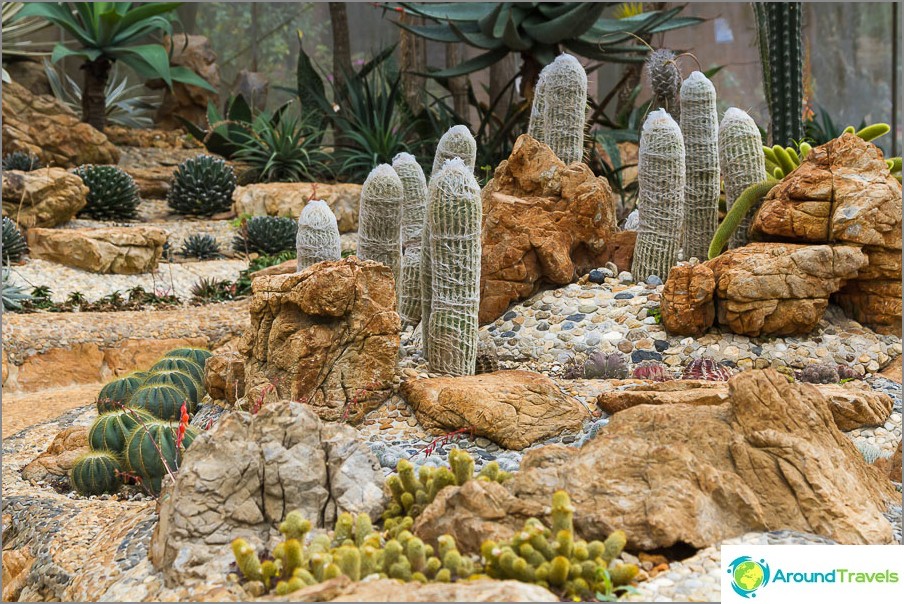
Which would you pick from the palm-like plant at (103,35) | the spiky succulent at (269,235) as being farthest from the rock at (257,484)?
the palm-like plant at (103,35)

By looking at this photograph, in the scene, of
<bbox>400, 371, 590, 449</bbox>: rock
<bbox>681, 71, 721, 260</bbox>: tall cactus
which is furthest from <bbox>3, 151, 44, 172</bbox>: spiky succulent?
<bbox>400, 371, 590, 449</bbox>: rock

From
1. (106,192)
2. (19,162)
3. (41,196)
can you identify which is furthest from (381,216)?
(19,162)

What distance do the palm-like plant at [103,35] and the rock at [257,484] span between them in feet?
36.8

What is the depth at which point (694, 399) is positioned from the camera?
13.3ft

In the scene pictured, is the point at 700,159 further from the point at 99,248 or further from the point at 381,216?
the point at 99,248

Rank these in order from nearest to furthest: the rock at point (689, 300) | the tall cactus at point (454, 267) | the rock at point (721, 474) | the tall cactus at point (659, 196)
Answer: the rock at point (721, 474) < the tall cactus at point (454, 267) < the rock at point (689, 300) < the tall cactus at point (659, 196)

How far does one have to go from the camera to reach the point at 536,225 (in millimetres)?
6465

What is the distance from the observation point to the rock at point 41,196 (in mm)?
10656

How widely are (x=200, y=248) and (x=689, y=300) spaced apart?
23.0ft

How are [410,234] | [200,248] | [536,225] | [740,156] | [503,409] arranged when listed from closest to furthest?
[503,409] → [536,225] → [740,156] → [410,234] → [200,248]

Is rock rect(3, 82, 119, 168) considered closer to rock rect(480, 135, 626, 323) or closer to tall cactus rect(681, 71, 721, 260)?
rock rect(480, 135, 626, 323)

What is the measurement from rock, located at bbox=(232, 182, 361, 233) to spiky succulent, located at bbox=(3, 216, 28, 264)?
292 cm

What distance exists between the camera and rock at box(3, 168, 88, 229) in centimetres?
1066

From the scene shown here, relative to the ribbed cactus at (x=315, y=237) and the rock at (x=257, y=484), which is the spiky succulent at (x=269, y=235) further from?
the rock at (x=257, y=484)
